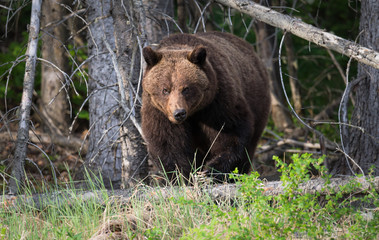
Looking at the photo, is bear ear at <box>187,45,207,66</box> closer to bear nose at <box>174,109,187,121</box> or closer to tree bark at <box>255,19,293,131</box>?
bear nose at <box>174,109,187,121</box>

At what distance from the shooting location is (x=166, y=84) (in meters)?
5.14

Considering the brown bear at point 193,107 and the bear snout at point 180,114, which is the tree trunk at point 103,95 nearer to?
the brown bear at point 193,107

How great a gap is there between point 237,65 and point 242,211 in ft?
8.80

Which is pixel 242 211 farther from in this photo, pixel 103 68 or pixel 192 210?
pixel 103 68

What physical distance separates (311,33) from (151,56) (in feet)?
5.27

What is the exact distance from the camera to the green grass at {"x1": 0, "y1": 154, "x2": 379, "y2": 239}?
3.61 m

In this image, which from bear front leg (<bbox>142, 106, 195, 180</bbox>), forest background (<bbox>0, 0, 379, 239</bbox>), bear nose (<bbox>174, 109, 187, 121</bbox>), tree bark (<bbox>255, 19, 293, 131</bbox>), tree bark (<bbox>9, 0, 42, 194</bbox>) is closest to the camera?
forest background (<bbox>0, 0, 379, 239</bbox>)

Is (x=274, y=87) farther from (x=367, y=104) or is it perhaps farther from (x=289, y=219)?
(x=289, y=219)

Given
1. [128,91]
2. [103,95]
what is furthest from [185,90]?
[103,95]

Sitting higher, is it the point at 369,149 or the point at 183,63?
the point at 183,63

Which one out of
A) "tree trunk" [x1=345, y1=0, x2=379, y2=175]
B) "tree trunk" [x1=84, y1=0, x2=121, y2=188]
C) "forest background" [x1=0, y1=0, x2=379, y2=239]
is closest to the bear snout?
"forest background" [x1=0, y1=0, x2=379, y2=239]

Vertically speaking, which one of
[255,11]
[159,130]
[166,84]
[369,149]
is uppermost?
[255,11]

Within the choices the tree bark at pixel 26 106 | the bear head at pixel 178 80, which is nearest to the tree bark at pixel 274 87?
the bear head at pixel 178 80

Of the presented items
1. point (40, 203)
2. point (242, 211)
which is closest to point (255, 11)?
point (242, 211)
